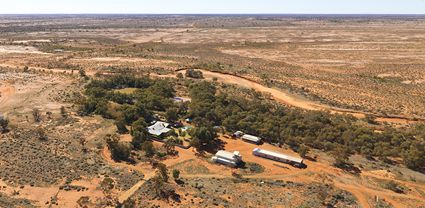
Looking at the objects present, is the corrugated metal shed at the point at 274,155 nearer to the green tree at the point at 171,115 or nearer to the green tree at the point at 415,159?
the green tree at the point at 415,159

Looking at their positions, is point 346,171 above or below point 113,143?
below

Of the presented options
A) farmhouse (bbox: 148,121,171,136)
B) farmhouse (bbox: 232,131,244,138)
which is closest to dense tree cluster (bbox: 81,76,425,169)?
farmhouse (bbox: 148,121,171,136)

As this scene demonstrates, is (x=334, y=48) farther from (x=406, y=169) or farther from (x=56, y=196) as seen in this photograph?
(x=56, y=196)

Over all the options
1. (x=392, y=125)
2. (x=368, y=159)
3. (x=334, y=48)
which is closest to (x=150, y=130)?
(x=368, y=159)

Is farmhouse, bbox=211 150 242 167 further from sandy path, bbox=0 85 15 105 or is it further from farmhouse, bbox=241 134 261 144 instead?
sandy path, bbox=0 85 15 105

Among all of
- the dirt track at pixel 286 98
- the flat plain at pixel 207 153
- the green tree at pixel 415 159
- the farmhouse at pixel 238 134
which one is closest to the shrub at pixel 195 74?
the flat plain at pixel 207 153

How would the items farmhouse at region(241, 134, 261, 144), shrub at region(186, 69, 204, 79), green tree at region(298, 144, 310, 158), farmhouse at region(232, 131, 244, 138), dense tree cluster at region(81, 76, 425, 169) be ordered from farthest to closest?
shrub at region(186, 69, 204, 79) < farmhouse at region(232, 131, 244, 138) < farmhouse at region(241, 134, 261, 144) < dense tree cluster at region(81, 76, 425, 169) < green tree at region(298, 144, 310, 158)

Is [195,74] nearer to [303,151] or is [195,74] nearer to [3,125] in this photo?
[3,125]
